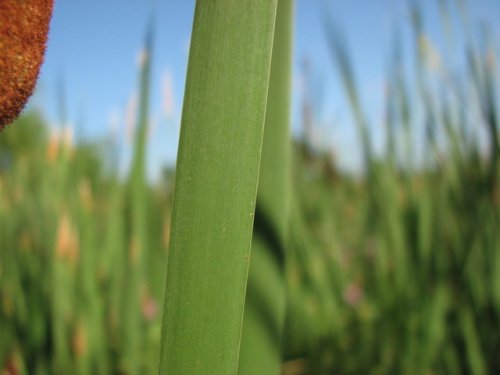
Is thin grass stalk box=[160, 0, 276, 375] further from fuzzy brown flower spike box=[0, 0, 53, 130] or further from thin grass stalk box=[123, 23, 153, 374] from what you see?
thin grass stalk box=[123, 23, 153, 374]

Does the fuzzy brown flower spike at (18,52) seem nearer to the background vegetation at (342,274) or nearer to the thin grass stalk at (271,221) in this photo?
the thin grass stalk at (271,221)

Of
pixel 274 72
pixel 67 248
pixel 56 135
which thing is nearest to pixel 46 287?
pixel 67 248

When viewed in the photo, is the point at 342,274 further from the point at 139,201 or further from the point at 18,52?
the point at 18,52

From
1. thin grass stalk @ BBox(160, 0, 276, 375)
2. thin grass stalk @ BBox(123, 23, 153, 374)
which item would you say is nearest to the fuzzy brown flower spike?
thin grass stalk @ BBox(160, 0, 276, 375)

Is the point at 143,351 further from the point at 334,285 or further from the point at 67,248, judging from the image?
the point at 334,285

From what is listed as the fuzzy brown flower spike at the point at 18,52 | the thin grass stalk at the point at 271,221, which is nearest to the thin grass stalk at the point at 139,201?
the thin grass stalk at the point at 271,221

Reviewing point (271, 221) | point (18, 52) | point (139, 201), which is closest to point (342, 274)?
point (139, 201)

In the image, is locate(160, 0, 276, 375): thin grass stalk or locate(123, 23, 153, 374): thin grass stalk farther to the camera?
locate(123, 23, 153, 374): thin grass stalk
